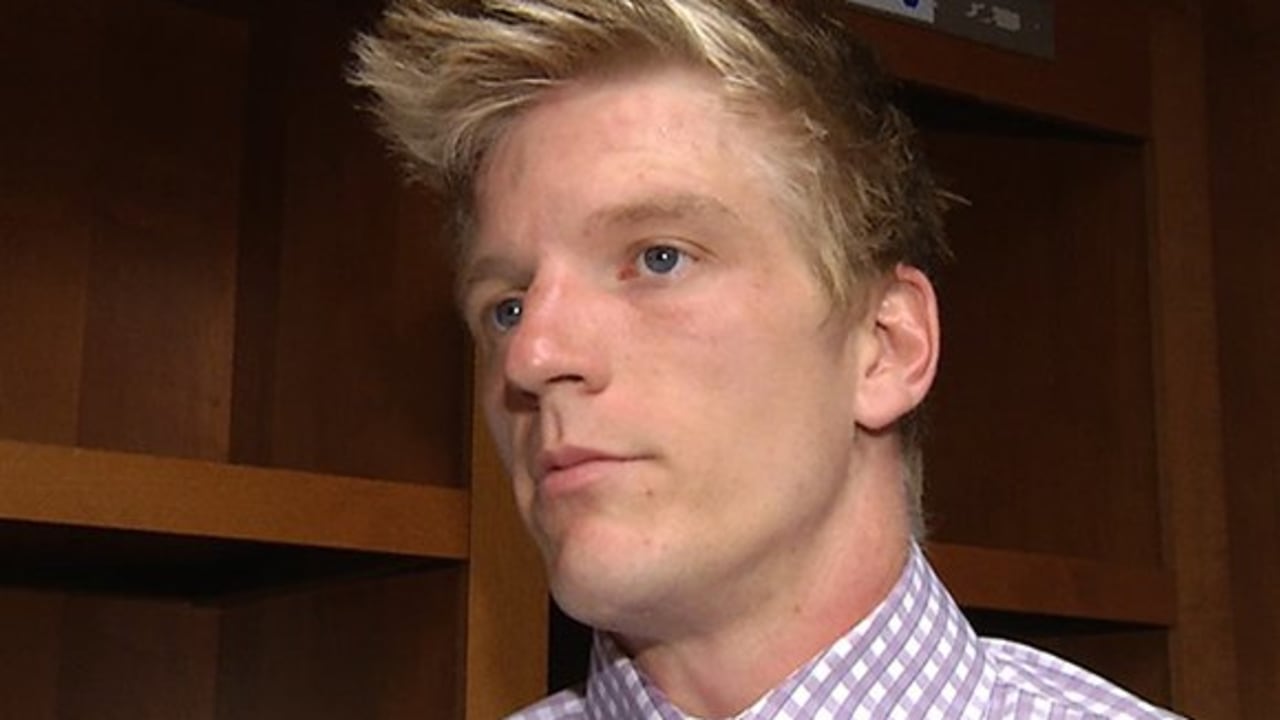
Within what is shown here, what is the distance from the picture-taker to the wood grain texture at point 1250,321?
57.5 inches

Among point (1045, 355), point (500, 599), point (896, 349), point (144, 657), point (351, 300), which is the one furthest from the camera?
point (1045, 355)

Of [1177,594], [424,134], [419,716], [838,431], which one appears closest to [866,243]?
[838,431]

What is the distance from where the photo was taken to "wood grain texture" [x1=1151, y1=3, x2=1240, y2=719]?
1.43 meters

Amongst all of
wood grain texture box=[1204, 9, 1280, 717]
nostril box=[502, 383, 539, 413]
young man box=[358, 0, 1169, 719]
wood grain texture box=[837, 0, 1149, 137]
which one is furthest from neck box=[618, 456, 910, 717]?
wood grain texture box=[1204, 9, 1280, 717]

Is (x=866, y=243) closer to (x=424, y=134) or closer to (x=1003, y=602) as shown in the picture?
(x=424, y=134)

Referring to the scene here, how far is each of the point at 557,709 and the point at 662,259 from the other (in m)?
0.27

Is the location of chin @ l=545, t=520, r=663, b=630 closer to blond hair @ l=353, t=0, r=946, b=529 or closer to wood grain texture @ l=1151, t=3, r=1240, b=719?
blond hair @ l=353, t=0, r=946, b=529

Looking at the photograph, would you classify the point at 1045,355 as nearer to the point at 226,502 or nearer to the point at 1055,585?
the point at 1055,585

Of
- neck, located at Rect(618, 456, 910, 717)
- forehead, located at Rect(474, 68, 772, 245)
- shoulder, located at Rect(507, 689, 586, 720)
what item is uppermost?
forehead, located at Rect(474, 68, 772, 245)

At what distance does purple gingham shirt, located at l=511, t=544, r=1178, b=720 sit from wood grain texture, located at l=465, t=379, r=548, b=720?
116mm

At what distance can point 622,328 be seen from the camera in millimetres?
926

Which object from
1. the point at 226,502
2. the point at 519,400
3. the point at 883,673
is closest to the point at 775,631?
the point at 883,673

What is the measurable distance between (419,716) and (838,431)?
34 centimetres

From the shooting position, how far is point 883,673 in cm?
98
